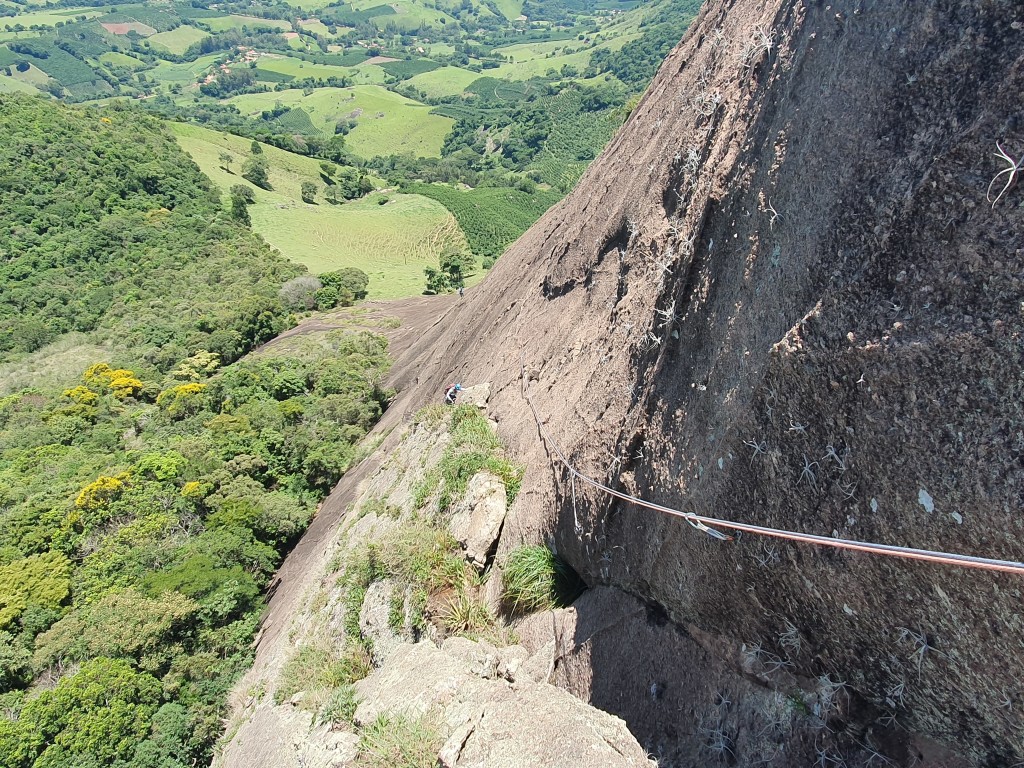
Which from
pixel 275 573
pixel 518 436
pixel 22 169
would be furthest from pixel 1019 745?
pixel 22 169

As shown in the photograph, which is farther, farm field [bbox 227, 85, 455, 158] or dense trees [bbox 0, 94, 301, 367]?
farm field [bbox 227, 85, 455, 158]

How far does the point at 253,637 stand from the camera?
65.7 ft

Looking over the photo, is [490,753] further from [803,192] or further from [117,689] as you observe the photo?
[117,689]

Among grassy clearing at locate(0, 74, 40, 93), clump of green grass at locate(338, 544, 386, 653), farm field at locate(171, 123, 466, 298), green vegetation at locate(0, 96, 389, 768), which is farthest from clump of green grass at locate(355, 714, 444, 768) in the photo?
grassy clearing at locate(0, 74, 40, 93)

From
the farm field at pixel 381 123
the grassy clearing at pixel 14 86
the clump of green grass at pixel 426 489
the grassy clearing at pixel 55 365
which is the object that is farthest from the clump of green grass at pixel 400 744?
the grassy clearing at pixel 14 86

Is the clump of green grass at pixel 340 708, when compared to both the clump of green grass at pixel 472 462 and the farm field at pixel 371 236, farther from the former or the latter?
the farm field at pixel 371 236

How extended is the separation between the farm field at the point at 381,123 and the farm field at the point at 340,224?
204ft

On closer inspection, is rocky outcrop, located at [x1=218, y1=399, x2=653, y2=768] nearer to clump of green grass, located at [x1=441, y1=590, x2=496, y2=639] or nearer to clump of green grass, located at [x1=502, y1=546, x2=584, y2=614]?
clump of green grass, located at [x1=441, y1=590, x2=496, y2=639]

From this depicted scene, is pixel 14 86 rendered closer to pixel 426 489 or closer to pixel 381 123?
pixel 381 123

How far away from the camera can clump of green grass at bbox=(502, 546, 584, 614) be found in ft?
25.7

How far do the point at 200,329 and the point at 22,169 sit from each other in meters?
47.8

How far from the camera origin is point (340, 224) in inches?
3469

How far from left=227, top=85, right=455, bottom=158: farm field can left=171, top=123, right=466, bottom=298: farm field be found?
62.3 meters

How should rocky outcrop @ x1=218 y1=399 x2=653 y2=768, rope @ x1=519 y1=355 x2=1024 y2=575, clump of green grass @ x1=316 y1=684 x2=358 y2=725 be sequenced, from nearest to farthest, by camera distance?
1. rope @ x1=519 y1=355 x2=1024 y2=575
2. rocky outcrop @ x1=218 y1=399 x2=653 y2=768
3. clump of green grass @ x1=316 y1=684 x2=358 y2=725
